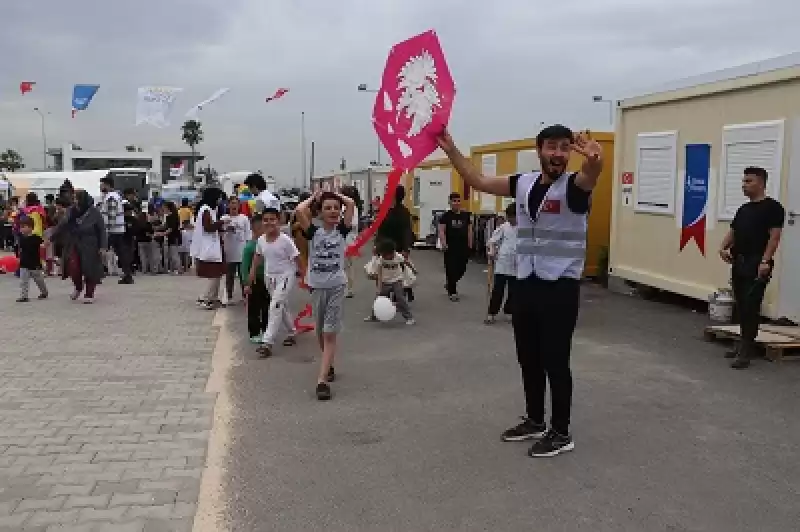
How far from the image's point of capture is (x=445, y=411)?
19.5ft

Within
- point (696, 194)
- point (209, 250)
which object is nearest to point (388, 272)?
point (209, 250)

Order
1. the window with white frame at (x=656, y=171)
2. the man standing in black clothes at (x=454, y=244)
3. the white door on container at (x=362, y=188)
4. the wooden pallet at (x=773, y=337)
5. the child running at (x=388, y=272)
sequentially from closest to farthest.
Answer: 1. the wooden pallet at (x=773, y=337)
2. the child running at (x=388, y=272)
3. the window with white frame at (x=656, y=171)
4. the man standing in black clothes at (x=454, y=244)
5. the white door on container at (x=362, y=188)

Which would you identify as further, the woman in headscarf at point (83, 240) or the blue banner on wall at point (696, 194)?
the woman in headscarf at point (83, 240)

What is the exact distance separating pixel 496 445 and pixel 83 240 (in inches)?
364

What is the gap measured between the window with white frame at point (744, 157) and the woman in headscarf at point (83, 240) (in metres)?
9.32

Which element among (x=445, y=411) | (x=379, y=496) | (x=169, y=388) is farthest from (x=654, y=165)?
(x=379, y=496)

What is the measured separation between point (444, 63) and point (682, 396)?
3435 millimetres

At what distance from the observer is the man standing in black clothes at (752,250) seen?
7.18 m

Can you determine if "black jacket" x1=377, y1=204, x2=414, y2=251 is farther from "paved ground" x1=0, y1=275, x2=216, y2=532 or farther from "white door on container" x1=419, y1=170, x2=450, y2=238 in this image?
"white door on container" x1=419, y1=170, x2=450, y2=238

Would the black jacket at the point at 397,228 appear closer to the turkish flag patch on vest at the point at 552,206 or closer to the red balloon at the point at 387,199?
the red balloon at the point at 387,199

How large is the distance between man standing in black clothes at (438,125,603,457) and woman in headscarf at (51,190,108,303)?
8.80 meters

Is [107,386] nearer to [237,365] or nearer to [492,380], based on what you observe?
[237,365]

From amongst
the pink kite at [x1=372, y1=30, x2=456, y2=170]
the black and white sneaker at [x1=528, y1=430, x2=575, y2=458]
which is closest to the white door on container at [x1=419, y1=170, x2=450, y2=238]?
the pink kite at [x1=372, y1=30, x2=456, y2=170]

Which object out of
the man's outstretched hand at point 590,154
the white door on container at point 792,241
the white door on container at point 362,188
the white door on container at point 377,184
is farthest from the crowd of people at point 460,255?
the white door on container at point 362,188
